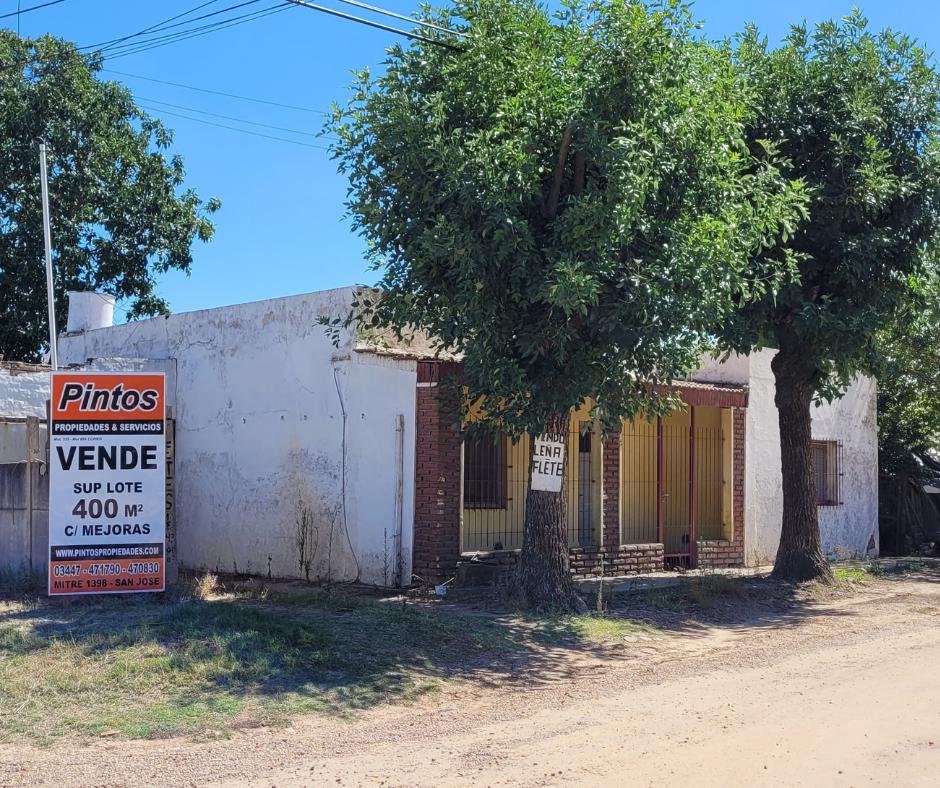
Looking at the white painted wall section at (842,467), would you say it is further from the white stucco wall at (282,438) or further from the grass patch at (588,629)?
the grass patch at (588,629)

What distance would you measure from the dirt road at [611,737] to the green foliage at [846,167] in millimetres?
5098

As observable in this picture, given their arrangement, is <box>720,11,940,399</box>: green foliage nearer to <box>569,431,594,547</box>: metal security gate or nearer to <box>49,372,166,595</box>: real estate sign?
<box>569,431,594,547</box>: metal security gate

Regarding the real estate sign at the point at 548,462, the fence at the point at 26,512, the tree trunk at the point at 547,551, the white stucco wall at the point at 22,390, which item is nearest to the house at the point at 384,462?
the real estate sign at the point at 548,462

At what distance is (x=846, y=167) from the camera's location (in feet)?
43.7

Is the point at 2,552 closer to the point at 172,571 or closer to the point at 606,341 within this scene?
the point at 172,571

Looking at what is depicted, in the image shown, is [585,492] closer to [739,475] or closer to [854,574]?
[739,475]

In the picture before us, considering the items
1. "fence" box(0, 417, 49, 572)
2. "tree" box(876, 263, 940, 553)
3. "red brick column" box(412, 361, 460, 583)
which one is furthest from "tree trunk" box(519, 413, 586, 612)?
"tree" box(876, 263, 940, 553)

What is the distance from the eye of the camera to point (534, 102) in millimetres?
10234

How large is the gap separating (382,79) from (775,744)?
752cm

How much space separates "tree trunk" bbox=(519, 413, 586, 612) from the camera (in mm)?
11656

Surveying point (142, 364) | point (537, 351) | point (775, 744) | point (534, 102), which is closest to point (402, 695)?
point (775, 744)

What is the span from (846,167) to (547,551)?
6427 millimetres

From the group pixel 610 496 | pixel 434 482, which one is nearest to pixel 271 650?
pixel 434 482

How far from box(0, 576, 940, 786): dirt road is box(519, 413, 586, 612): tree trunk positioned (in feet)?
5.28
